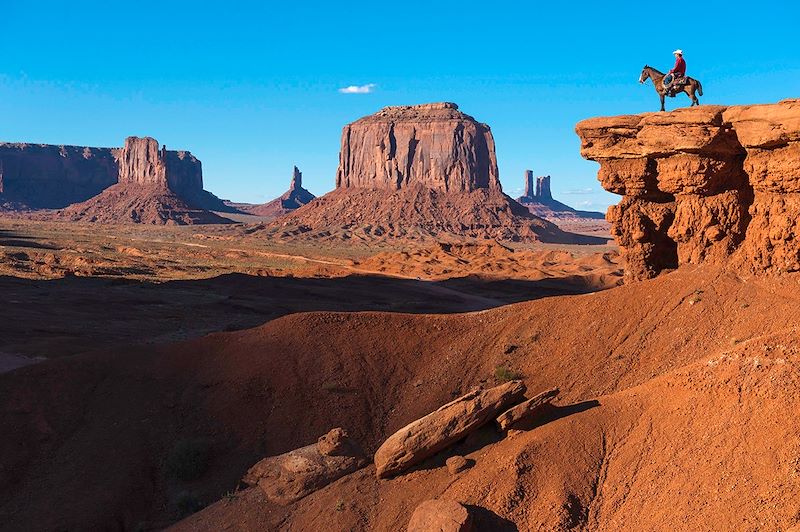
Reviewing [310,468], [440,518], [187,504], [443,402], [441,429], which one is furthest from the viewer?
[443,402]

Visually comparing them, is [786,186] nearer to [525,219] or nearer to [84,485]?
[84,485]

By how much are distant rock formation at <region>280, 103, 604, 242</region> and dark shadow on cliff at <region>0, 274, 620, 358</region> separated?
65.7 metres

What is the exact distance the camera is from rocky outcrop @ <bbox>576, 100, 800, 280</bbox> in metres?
14.6

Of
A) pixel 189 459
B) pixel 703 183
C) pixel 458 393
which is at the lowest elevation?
pixel 189 459

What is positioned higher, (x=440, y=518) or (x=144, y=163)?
(x=144, y=163)

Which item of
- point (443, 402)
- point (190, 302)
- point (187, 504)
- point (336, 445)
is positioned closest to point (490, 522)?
point (336, 445)

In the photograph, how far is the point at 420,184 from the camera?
441ft

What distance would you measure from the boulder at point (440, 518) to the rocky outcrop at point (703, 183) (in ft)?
33.1

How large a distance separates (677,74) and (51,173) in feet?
621

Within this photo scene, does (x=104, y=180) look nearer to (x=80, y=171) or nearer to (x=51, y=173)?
(x=80, y=171)

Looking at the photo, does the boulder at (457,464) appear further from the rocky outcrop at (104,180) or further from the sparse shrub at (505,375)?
the rocky outcrop at (104,180)

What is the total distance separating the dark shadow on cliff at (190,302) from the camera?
Answer: 94.2ft

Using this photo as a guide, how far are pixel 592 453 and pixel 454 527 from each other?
245 centimetres

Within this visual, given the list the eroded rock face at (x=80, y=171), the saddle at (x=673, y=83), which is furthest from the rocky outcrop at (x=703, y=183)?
the eroded rock face at (x=80, y=171)
